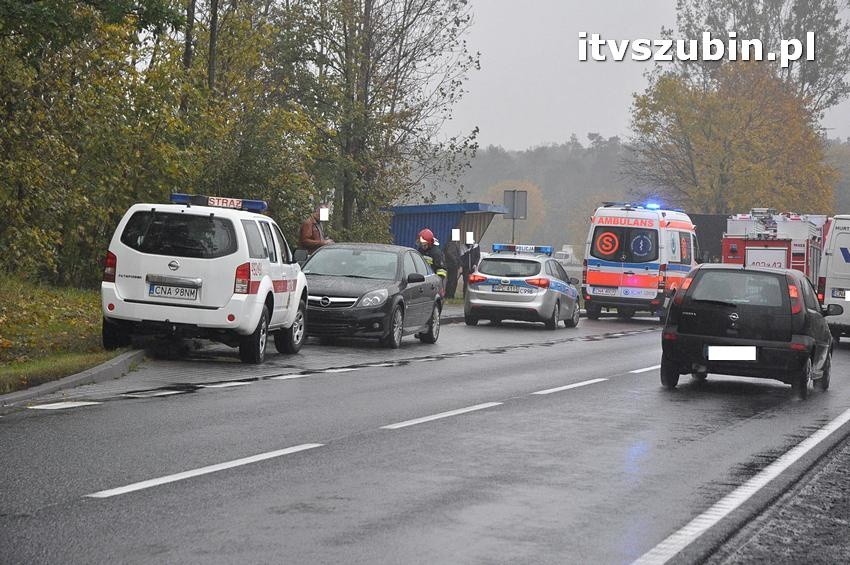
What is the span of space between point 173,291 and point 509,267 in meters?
13.9

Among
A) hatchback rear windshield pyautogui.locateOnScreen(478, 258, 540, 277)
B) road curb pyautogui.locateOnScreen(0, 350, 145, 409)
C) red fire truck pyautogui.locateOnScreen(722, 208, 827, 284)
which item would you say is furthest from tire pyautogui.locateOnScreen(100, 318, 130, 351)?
red fire truck pyautogui.locateOnScreen(722, 208, 827, 284)

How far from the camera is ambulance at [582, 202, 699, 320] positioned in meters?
34.2

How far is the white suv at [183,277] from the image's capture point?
16.5 metres

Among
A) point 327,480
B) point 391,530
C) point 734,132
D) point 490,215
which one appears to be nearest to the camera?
point 391,530

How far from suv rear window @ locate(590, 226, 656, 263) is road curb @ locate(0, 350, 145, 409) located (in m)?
19.4

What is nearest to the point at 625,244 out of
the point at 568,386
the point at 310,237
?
the point at 310,237

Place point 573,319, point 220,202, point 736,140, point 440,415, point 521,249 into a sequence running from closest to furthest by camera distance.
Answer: point 440,415 < point 220,202 < point 521,249 < point 573,319 < point 736,140

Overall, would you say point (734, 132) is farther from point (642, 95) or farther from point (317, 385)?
point (317, 385)

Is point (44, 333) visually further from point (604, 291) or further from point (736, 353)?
point (604, 291)

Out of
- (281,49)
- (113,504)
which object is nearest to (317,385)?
(113,504)

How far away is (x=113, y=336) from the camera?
16.8m

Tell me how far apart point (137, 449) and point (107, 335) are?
296 inches

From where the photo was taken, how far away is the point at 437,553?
6430mm

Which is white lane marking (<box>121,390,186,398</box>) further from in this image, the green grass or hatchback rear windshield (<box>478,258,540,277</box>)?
hatchback rear windshield (<box>478,258,540,277</box>)
